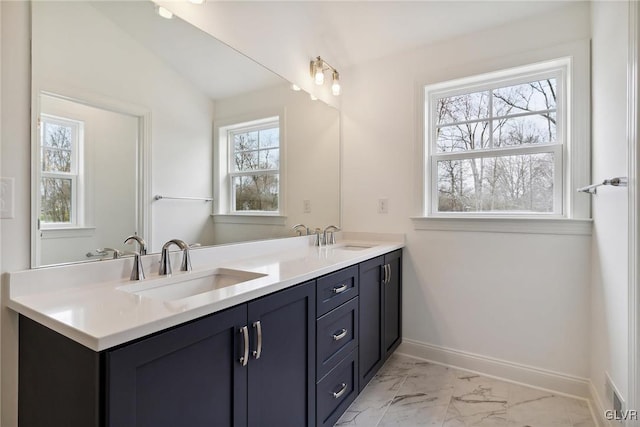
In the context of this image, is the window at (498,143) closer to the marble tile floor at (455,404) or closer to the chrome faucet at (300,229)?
the chrome faucet at (300,229)

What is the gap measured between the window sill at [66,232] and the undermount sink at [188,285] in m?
0.25

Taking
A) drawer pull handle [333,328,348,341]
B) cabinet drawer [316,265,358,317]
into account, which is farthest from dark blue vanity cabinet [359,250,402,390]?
drawer pull handle [333,328,348,341]

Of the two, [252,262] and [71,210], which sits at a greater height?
[71,210]

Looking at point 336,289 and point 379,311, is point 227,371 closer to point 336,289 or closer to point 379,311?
point 336,289

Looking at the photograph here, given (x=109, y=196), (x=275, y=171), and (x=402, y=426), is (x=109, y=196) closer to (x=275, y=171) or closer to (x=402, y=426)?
(x=275, y=171)

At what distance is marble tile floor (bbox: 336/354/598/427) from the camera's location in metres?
1.73

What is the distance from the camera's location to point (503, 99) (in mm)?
2250

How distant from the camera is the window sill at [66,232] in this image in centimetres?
110

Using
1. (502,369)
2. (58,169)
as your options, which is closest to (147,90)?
(58,169)

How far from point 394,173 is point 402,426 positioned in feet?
5.49

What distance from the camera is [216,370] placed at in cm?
99

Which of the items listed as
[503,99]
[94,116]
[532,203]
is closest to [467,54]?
[503,99]

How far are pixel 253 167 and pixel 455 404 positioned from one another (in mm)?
1826

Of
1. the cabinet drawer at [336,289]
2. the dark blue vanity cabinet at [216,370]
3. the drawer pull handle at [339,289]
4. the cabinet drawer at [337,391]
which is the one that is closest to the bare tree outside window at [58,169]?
the dark blue vanity cabinet at [216,370]
